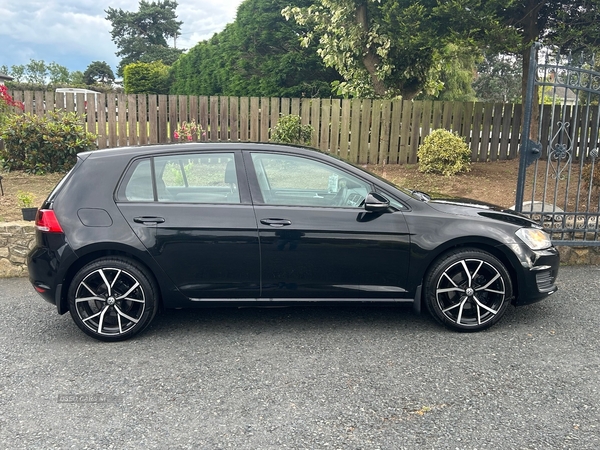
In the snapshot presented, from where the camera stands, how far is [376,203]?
13.7 feet

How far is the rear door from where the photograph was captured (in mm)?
4102

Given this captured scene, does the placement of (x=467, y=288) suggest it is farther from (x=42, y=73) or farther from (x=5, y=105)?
(x=42, y=73)

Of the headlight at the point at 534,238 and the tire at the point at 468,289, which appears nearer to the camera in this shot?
the tire at the point at 468,289

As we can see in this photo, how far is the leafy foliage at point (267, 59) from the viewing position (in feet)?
66.8

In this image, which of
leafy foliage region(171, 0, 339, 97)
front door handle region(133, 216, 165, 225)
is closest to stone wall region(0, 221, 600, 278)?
front door handle region(133, 216, 165, 225)

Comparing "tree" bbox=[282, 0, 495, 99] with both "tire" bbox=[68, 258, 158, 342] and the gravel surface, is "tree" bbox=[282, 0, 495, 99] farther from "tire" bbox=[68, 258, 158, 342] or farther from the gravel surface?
"tire" bbox=[68, 258, 158, 342]

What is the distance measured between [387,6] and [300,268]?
801 centimetres

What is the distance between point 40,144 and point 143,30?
6647 centimetres

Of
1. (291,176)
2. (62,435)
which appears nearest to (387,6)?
(291,176)

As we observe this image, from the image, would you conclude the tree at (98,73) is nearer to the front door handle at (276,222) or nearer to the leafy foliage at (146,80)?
the leafy foliage at (146,80)

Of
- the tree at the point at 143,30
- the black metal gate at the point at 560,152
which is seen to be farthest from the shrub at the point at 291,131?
the tree at the point at 143,30

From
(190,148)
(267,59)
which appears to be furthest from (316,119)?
(267,59)

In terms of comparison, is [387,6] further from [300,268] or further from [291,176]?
[300,268]

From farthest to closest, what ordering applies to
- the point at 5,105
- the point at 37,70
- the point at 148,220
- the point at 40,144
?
the point at 37,70 < the point at 5,105 < the point at 40,144 < the point at 148,220
